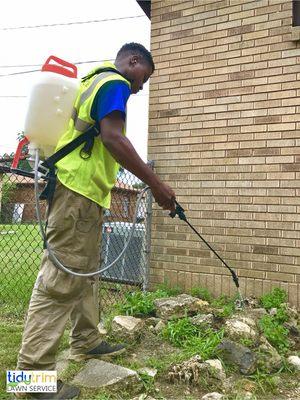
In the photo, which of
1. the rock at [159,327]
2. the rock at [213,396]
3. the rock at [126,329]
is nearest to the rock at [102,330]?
the rock at [126,329]

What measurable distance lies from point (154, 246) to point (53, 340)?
93.3 inches

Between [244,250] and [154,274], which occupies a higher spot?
[244,250]

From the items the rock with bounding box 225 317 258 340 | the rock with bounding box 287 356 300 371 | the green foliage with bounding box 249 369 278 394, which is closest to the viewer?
the green foliage with bounding box 249 369 278 394

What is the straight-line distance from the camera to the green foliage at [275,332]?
3.13 m

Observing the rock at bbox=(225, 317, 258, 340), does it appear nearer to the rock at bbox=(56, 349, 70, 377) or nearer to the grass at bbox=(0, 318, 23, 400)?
the rock at bbox=(56, 349, 70, 377)

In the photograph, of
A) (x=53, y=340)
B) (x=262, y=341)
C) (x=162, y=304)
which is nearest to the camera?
(x=53, y=340)

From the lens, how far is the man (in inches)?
95.0

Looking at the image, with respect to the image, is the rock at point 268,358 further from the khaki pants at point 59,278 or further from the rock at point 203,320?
the khaki pants at point 59,278

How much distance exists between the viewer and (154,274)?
468cm

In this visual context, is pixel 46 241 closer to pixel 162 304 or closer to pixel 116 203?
pixel 162 304

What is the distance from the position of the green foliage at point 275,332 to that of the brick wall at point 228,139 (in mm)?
659

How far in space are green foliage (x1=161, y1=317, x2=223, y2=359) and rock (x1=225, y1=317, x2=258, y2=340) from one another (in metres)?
0.07

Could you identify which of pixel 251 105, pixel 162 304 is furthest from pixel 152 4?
pixel 162 304

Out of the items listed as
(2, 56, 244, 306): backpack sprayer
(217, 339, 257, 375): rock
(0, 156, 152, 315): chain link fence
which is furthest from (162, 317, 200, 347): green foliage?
(0, 156, 152, 315): chain link fence
